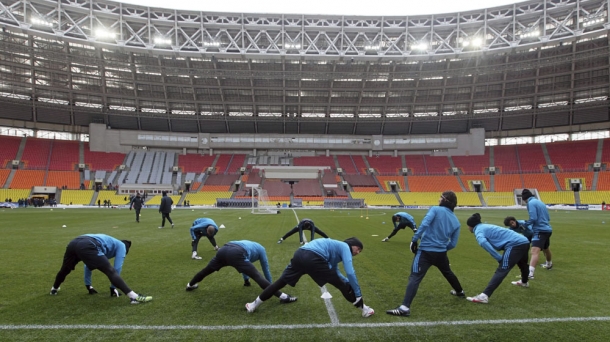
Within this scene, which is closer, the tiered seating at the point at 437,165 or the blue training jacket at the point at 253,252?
the blue training jacket at the point at 253,252

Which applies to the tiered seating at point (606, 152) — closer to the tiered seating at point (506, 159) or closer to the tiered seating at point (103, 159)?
the tiered seating at point (506, 159)

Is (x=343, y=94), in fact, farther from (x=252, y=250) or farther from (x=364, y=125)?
(x=252, y=250)

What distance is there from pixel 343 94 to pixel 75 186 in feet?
135

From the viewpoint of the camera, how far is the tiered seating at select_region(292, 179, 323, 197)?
48.8 meters

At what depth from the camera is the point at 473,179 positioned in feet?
164

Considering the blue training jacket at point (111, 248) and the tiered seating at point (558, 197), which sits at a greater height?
the blue training jacket at point (111, 248)

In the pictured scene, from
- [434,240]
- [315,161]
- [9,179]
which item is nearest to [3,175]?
[9,179]

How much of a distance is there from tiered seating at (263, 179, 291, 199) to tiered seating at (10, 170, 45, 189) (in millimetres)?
30935

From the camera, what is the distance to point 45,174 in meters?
45.9

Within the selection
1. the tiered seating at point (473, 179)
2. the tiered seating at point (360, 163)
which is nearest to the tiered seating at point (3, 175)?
the tiered seating at point (360, 163)

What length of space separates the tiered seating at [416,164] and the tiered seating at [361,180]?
282 inches

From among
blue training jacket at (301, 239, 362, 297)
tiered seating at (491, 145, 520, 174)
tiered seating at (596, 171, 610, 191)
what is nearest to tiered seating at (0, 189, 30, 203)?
blue training jacket at (301, 239, 362, 297)

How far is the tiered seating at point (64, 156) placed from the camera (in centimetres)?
4778

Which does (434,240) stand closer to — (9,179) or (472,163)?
(472,163)
